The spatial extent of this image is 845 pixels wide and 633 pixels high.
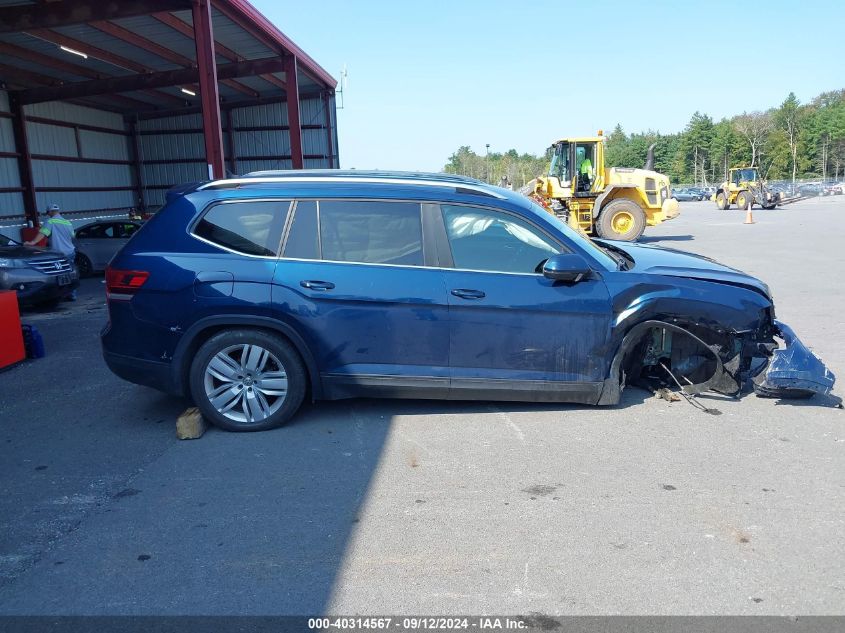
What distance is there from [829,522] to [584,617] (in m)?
1.63

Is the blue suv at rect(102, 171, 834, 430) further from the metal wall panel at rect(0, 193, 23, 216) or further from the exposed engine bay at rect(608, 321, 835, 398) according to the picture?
the metal wall panel at rect(0, 193, 23, 216)

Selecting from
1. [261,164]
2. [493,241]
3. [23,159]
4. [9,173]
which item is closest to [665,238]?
[261,164]

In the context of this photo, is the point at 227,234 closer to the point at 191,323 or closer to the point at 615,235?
the point at 191,323

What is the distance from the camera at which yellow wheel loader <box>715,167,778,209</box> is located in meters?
39.4

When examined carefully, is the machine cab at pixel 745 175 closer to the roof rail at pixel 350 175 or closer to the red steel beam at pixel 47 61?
the red steel beam at pixel 47 61

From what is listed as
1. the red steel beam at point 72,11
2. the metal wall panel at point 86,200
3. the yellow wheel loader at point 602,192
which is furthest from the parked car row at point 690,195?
the red steel beam at point 72,11

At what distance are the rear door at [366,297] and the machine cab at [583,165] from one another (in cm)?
1581

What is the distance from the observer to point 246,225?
5.06 metres

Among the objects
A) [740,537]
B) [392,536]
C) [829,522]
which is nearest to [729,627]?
[740,537]

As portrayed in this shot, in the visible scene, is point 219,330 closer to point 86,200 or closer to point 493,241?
point 493,241

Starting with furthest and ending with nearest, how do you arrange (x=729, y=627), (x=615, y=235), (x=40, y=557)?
(x=615, y=235)
(x=40, y=557)
(x=729, y=627)

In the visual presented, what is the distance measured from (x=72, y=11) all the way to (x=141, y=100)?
12.6 m

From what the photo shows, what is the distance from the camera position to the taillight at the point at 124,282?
4.99 m

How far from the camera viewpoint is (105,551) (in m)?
3.39
